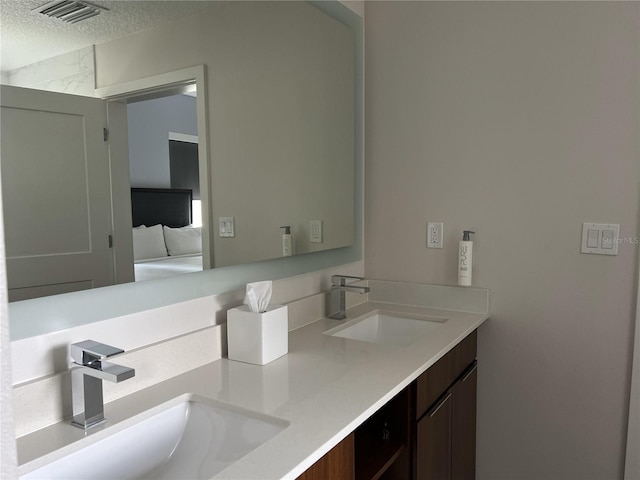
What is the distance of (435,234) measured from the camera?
2.15 meters

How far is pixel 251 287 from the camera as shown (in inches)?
58.2

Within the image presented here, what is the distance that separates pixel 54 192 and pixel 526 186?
64.9 inches

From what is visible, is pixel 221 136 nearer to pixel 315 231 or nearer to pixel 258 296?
pixel 258 296

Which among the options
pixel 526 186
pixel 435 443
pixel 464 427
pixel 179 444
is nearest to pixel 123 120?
A: pixel 179 444

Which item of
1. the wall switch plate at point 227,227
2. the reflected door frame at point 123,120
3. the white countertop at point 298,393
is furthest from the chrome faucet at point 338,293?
the reflected door frame at point 123,120

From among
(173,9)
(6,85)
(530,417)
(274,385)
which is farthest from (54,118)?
(530,417)

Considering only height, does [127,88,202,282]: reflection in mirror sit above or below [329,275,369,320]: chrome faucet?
above

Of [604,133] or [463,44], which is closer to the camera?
[604,133]

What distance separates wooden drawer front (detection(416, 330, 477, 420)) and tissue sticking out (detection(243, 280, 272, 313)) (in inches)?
20.6

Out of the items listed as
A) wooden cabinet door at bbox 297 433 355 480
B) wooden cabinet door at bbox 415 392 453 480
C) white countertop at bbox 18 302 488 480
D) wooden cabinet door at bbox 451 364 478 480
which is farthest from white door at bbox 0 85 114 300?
wooden cabinet door at bbox 451 364 478 480

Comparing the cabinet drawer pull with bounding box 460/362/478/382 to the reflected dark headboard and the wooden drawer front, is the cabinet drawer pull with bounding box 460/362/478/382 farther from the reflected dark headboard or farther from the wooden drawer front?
the reflected dark headboard

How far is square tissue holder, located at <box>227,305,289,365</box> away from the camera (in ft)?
4.77

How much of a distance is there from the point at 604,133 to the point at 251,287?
1383 millimetres

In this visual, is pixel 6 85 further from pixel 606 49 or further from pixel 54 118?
pixel 606 49
